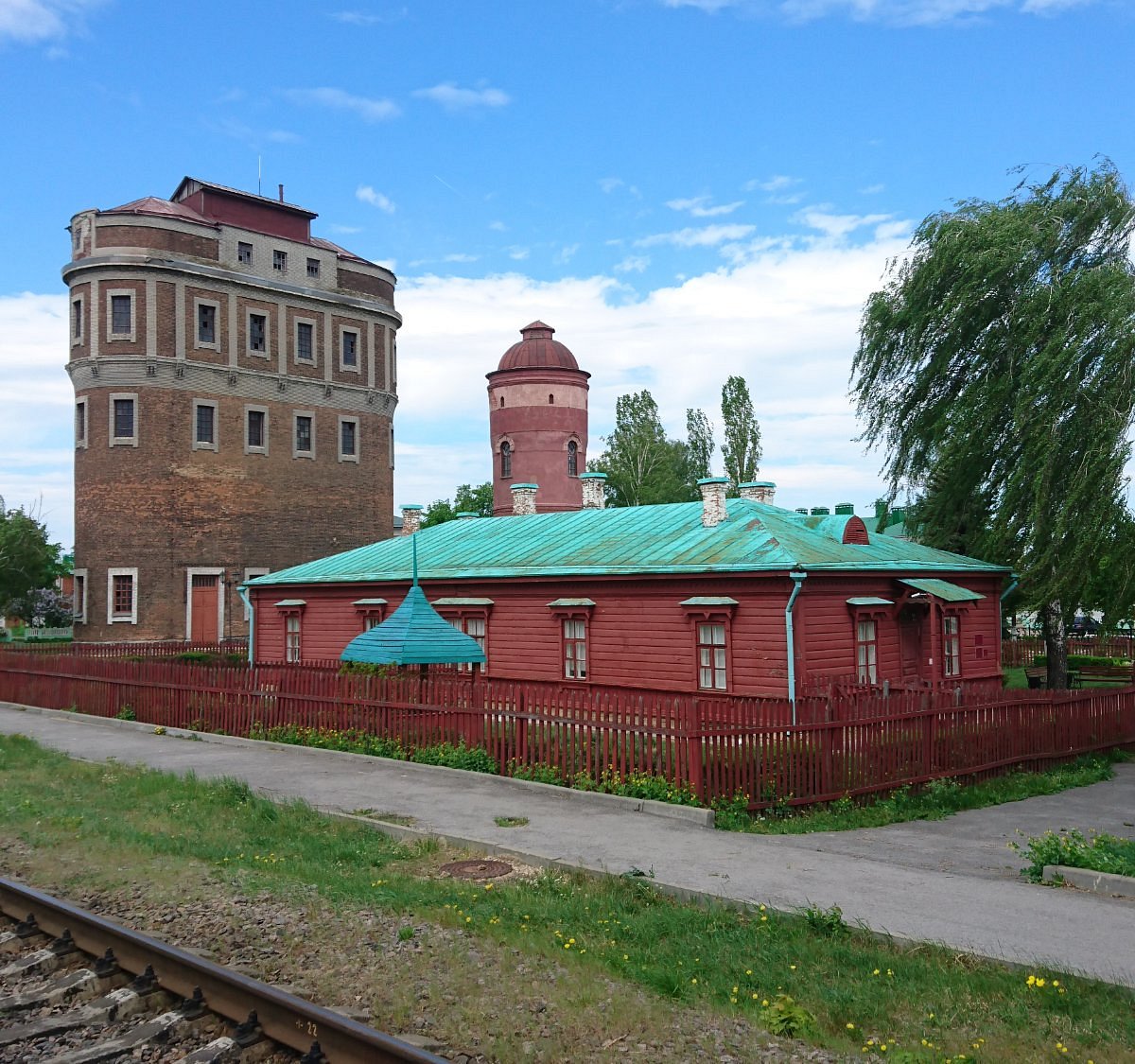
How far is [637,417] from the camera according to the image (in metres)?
60.8

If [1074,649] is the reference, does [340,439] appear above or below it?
above

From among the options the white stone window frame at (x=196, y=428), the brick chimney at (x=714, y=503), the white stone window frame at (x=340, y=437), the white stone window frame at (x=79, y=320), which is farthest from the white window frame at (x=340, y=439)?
the brick chimney at (x=714, y=503)

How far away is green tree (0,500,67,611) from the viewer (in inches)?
1608

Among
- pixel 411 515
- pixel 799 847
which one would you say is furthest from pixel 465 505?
pixel 799 847

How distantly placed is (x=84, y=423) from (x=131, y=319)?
442cm

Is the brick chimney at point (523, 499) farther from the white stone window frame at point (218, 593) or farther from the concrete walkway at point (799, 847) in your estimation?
the white stone window frame at point (218, 593)

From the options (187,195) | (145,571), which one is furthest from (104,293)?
(145,571)

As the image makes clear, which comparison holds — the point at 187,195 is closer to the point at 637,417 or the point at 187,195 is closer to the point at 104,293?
the point at 104,293

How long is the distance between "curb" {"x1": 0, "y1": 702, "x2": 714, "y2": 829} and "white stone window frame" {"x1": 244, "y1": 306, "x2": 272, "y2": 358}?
77.3 ft

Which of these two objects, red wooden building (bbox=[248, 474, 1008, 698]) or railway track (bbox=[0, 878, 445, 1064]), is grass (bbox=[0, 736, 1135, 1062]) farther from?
red wooden building (bbox=[248, 474, 1008, 698])

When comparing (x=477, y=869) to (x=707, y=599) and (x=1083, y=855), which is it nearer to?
(x=1083, y=855)

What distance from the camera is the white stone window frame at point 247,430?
138ft

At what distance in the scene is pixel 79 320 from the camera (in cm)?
4041

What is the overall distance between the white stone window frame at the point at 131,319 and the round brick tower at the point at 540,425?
50.4ft
